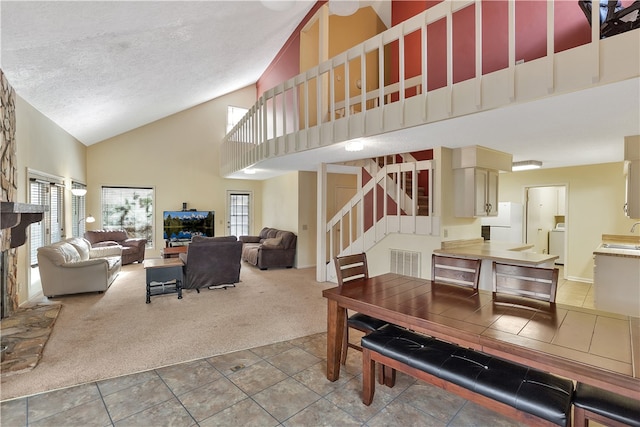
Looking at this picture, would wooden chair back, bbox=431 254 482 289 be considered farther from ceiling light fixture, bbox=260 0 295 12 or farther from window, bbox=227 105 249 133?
window, bbox=227 105 249 133

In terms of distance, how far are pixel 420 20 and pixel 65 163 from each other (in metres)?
7.04

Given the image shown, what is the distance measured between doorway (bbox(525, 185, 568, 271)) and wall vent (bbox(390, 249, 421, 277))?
412cm

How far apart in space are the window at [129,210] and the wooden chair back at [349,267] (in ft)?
24.7

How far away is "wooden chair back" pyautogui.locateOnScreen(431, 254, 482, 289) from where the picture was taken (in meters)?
2.64

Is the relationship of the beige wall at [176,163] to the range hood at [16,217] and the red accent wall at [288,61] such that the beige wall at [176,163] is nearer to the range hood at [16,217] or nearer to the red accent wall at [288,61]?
the red accent wall at [288,61]

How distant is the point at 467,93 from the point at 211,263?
4.65 m

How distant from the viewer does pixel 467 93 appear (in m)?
2.88

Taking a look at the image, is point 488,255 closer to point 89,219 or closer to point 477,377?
point 477,377

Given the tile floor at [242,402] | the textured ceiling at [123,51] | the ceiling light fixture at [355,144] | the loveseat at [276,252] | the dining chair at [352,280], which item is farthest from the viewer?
the loveseat at [276,252]

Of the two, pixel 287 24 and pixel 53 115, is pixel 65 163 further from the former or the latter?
pixel 287 24

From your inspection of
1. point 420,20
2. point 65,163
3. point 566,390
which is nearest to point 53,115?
point 65,163

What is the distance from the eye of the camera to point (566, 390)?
1625mm

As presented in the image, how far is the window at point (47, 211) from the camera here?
192 inches

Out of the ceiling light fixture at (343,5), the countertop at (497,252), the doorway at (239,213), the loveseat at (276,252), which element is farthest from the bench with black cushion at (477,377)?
the doorway at (239,213)
